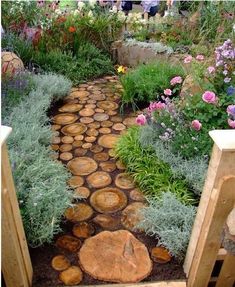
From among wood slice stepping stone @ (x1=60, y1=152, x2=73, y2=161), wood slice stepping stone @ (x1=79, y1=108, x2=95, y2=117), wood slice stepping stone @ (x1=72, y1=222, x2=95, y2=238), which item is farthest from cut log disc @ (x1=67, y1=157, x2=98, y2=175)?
wood slice stepping stone @ (x1=79, y1=108, x2=95, y2=117)

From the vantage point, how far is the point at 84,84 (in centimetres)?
421

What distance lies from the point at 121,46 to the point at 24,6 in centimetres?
152

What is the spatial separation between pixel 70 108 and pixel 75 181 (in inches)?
50.7

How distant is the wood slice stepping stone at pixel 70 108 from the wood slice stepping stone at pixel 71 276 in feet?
6.58

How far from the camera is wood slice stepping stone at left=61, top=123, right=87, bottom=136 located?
3.16 metres

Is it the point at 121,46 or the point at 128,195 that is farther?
the point at 121,46

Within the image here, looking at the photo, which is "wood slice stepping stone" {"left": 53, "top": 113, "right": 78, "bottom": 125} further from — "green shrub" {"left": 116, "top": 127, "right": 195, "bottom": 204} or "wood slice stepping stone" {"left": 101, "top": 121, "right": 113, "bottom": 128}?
"green shrub" {"left": 116, "top": 127, "right": 195, "bottom": 204}

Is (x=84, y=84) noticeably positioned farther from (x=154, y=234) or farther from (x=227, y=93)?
(x=154, y=234)

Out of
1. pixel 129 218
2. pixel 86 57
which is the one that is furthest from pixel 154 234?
pixel 86 57

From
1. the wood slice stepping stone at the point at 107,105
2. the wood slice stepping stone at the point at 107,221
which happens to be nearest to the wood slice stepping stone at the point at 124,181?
the wood slice stepping stone at the point at 107,221

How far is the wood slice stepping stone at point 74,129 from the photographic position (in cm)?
316

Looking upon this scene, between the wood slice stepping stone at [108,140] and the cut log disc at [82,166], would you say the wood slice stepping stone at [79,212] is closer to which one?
the cut log disc at [82,166]

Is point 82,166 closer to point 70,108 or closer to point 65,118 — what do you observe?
point 65,118

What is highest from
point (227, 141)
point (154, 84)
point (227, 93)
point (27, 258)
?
point (227, 141)
